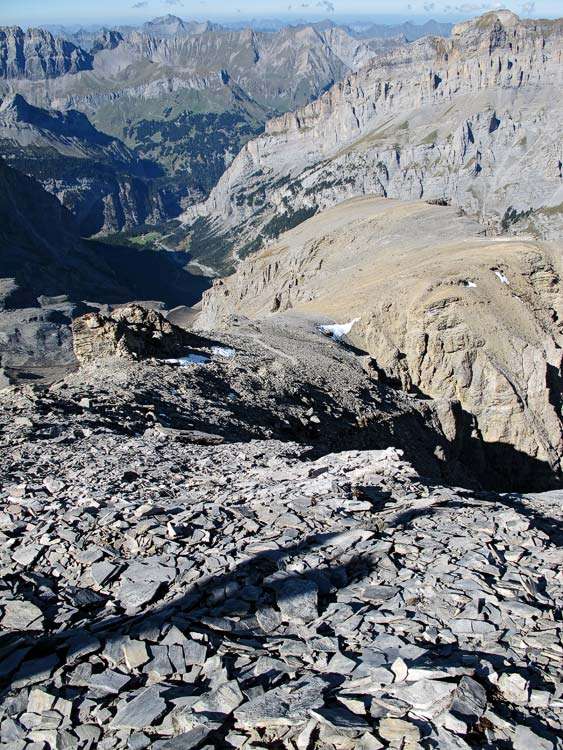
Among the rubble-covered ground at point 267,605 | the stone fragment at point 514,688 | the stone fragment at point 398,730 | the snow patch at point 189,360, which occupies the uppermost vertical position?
the stone fragment at point 398,730

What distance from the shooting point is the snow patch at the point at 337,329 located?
154 ft

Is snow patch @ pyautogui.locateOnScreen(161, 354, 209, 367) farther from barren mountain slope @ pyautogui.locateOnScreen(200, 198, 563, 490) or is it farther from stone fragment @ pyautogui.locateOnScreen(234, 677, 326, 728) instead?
stone fragment @ pyautogui.locateOnScreen(234, 677, 326, 728)

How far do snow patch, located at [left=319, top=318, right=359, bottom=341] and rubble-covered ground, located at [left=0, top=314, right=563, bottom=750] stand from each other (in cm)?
2939

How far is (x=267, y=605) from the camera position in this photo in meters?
9.48

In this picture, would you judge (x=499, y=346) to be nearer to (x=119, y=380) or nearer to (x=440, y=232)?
(x=119, y=380)

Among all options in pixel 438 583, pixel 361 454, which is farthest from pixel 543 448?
pixel 438 583

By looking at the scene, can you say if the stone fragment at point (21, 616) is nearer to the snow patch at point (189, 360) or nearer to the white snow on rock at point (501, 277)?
the snow patch at point (189, 360)

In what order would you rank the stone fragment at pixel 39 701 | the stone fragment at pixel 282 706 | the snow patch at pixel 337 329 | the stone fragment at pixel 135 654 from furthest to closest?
the snow patch at pixel 337 329
the stone fragment at pixel 135 654
the stone fragment at pixel 39 701
the stone fragment at pixel 282 706

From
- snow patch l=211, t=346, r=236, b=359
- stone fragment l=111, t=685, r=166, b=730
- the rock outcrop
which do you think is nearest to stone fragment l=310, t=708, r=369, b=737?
stone fragment l=111, t=685, r=166, b=730

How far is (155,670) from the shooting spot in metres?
8.00

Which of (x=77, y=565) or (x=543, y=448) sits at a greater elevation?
(x=77, y=565)

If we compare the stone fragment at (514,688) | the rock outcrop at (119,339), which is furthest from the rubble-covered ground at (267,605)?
the rock outcrop at (119,339)

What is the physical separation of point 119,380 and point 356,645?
749 inches

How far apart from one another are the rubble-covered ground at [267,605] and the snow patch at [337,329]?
29.4 metres
